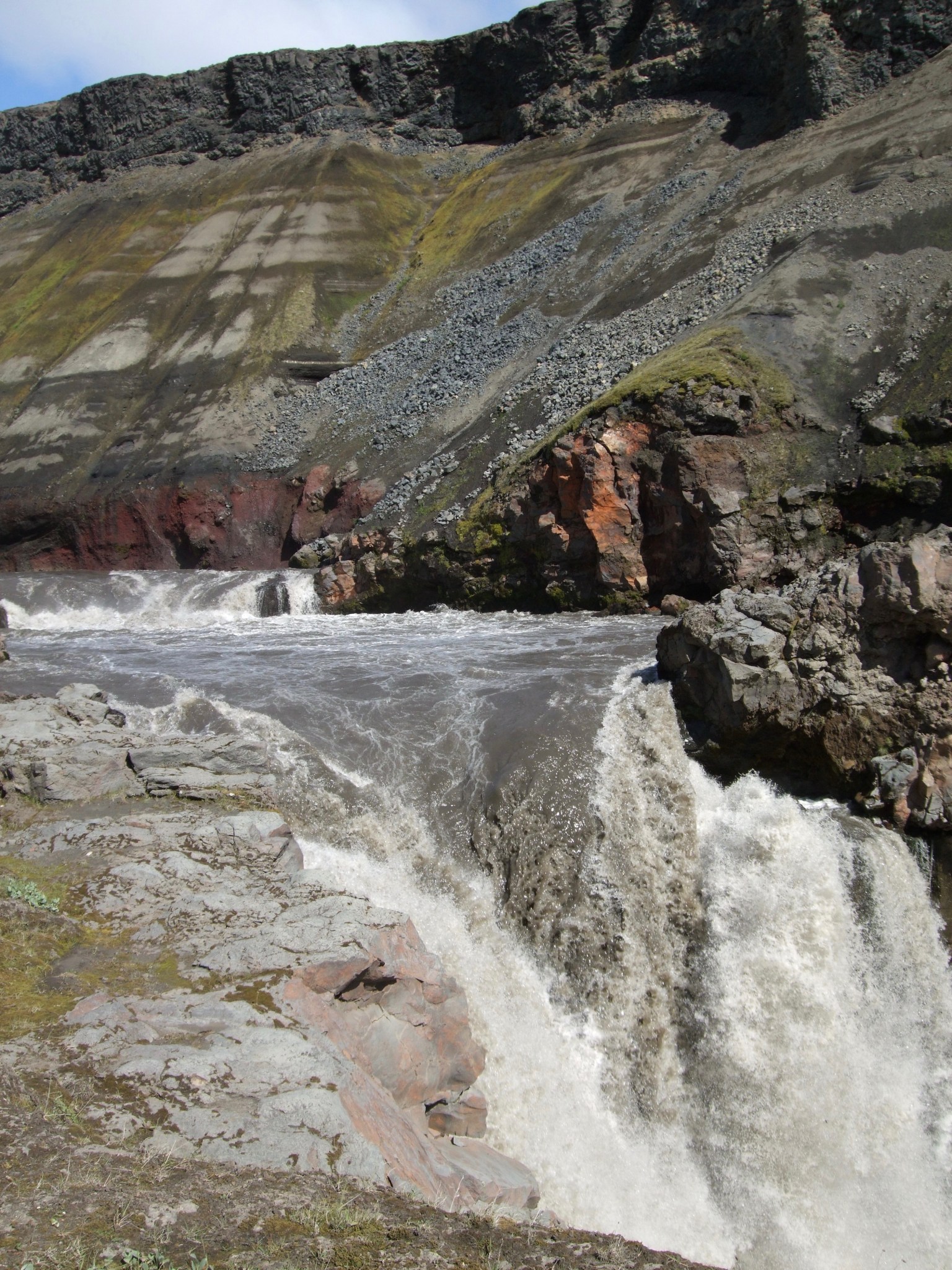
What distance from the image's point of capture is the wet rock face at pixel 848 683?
38.8ft

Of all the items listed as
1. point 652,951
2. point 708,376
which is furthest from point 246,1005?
point 708,376

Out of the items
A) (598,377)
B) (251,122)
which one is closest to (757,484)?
(598,377)

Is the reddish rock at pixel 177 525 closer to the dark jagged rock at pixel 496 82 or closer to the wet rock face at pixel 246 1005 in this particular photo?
the wet rock face at pixel 246 1005

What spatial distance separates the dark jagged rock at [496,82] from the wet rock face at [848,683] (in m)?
32.0

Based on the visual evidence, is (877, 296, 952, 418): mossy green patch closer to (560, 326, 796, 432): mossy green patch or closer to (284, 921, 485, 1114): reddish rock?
(560, 326, 796, 432): mossy green patch

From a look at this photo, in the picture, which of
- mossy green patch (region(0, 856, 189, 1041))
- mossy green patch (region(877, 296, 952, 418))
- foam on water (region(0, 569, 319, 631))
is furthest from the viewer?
foam on water (region(0, 569, 319, 631))

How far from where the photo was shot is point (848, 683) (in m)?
12.5

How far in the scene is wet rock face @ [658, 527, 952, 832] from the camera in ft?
38.8

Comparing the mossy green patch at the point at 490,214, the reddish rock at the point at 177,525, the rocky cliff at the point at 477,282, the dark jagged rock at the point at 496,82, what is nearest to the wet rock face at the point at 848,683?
the rocky cliff at the point at 477,282

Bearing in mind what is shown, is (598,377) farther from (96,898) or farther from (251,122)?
(251,122)

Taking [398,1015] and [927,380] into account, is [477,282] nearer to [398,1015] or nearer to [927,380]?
[927,380]

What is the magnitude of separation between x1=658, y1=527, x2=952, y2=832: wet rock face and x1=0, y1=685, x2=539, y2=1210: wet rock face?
600cm

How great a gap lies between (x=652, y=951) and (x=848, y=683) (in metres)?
4.62

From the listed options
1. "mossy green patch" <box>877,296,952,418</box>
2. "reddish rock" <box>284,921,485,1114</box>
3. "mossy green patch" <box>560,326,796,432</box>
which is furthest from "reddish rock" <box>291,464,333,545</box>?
"reddish rock" <box>284,921,485,1114</box>
